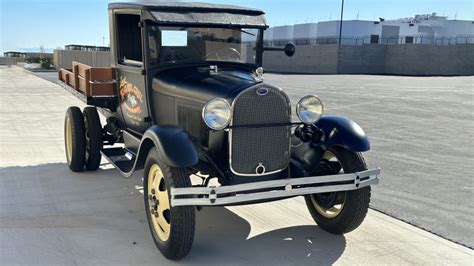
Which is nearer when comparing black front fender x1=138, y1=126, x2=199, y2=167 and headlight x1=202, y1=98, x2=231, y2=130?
black front fender x1=138, y1=126, x2=199, y2=167

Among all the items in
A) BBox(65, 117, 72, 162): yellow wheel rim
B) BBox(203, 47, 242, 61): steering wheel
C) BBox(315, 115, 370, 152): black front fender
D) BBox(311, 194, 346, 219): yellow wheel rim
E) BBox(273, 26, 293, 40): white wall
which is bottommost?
BBox(311, 194, 346, 219): yellow wheel rim

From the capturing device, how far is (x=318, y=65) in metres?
38.4

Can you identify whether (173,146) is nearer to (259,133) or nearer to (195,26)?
(259,133)

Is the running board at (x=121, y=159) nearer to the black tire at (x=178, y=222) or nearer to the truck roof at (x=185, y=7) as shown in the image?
the black tire at (x=178, y=222)

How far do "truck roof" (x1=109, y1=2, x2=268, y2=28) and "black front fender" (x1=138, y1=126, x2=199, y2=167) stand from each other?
3.83 feet

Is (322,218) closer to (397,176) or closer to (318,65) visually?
(397,176)

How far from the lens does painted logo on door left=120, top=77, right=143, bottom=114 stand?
4.82 meters

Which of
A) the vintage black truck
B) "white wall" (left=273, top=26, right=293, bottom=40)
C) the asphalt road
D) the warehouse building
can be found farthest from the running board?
"white wall" (left=273, top=26, right=293, bottom=40)

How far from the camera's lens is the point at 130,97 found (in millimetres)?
5059

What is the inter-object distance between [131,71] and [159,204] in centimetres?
179

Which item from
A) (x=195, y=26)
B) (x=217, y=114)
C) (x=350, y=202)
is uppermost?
(x=195, y=26)

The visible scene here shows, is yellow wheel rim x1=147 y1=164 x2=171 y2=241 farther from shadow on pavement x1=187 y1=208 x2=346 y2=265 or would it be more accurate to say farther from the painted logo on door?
the painted logo on door

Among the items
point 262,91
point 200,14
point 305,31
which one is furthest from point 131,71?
point 305,31

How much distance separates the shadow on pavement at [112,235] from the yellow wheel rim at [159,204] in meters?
0.20
